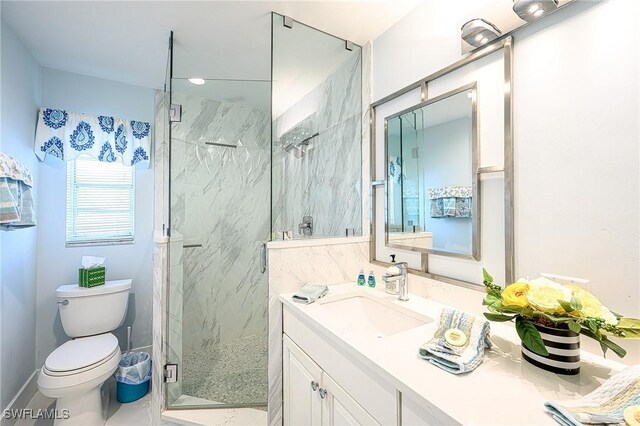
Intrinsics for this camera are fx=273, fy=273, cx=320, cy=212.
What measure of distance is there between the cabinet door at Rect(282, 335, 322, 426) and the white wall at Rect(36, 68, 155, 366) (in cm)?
175

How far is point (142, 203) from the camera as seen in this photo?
2471 mm

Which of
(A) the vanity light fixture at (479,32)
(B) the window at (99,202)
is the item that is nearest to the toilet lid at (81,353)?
(B) the window at (99,202)

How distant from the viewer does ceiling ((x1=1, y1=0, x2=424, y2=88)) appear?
1.52m

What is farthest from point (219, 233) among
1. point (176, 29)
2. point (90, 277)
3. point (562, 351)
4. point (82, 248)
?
point (562, 351)

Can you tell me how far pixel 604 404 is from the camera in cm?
60

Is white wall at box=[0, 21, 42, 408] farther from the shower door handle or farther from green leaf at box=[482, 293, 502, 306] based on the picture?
green leaf at box=[482, 293, 502, 306]

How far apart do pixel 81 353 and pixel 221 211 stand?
1.32 m

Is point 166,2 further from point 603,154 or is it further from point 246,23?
point 603,154

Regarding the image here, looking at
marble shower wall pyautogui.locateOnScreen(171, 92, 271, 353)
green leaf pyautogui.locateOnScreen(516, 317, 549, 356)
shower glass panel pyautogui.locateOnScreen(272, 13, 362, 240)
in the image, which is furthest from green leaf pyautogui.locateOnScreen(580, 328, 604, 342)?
marble shower wall pyautogui.locateOnScreen(171, 92, 271, 353)

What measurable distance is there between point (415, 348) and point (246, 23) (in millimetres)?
1921

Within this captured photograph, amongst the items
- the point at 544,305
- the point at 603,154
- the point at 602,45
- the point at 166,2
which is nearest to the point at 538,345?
the point at 544,305

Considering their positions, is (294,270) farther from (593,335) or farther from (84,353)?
(84,353)

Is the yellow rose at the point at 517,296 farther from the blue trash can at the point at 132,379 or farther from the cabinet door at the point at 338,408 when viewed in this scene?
the blue trash can at the point at 132,379

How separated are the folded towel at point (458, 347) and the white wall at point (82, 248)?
2.48 metres
